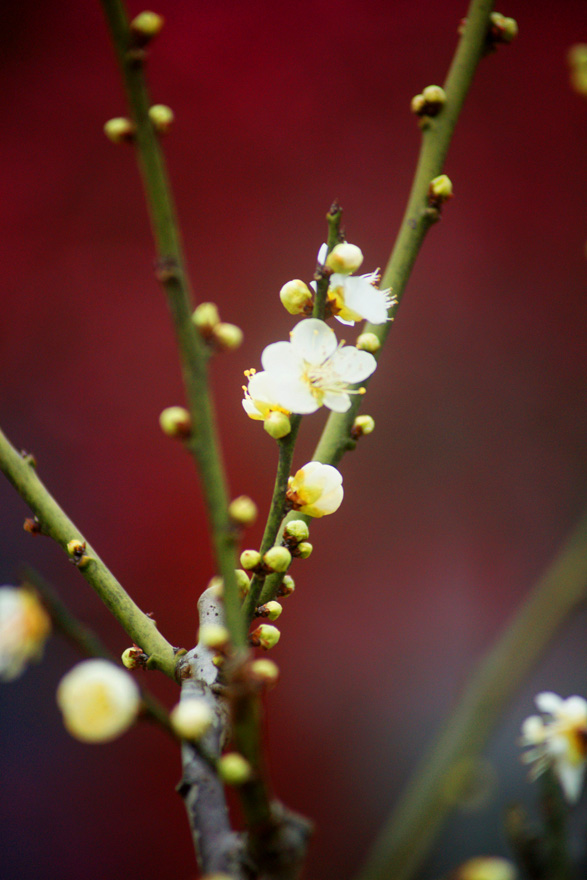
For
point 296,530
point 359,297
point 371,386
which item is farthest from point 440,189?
point 371,386

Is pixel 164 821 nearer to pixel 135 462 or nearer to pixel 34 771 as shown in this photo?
pixel 34 771

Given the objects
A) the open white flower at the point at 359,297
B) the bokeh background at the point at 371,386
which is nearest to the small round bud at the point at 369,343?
the open white flower at the point at 359,297

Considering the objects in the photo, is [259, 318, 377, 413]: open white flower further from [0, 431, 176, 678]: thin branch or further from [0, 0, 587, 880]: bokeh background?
[0, 0, 587, 880]: bokeh background

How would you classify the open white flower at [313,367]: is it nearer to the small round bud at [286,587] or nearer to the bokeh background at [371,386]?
the small round bud at [286,587]

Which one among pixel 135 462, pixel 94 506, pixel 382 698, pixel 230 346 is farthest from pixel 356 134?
pixel 230 346

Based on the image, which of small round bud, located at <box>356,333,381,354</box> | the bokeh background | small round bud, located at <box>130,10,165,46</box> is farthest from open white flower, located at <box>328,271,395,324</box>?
the bokeh background
